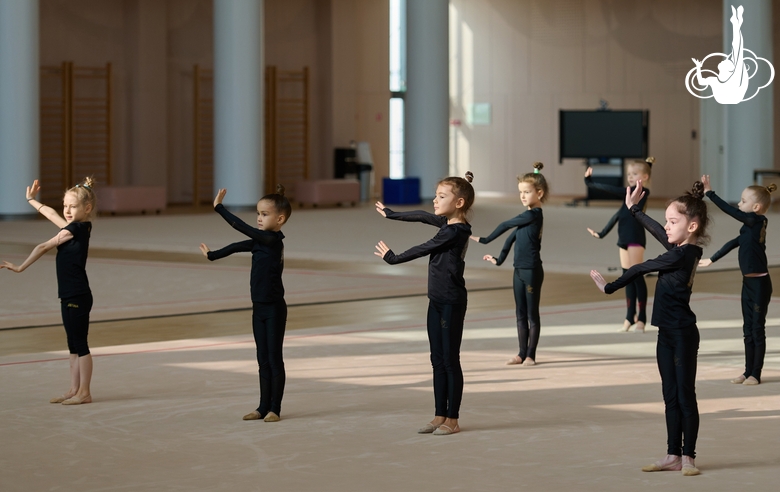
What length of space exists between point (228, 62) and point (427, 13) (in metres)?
4.64

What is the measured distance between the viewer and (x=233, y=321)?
8695 millimetres

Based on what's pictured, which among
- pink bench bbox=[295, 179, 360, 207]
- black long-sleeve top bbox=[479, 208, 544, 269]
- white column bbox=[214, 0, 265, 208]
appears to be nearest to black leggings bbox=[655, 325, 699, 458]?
black long-sleeve top bbox=[479, 208, 544, 269]

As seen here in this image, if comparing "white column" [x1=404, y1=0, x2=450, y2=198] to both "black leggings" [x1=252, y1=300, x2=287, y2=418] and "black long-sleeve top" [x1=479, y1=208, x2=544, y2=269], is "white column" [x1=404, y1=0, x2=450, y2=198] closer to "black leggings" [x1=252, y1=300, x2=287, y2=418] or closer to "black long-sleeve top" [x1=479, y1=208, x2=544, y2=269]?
"black long-sleeve top" [x1=479, y1=208, x2=544, y2=269]

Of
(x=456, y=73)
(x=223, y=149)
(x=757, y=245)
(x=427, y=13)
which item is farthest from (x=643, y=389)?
(x=456, y=73)

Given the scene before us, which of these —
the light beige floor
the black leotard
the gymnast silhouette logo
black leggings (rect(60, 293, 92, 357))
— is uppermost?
the gymnast silhouette logo

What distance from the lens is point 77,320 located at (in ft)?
18.8

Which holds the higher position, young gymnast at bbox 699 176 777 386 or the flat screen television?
the flat screen television

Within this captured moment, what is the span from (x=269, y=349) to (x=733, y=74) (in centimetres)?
2107

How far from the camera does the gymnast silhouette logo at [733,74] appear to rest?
22.1 m

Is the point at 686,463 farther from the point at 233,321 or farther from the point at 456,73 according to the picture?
the point at 456,73

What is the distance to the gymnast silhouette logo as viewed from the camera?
2214 cm

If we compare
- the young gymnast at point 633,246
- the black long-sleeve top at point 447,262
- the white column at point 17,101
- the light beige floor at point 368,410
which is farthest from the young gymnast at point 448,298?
the white column at point 17,101

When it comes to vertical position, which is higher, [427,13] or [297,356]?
[427,13]

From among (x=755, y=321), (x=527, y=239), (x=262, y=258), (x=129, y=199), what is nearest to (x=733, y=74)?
(x=129, y=199)
